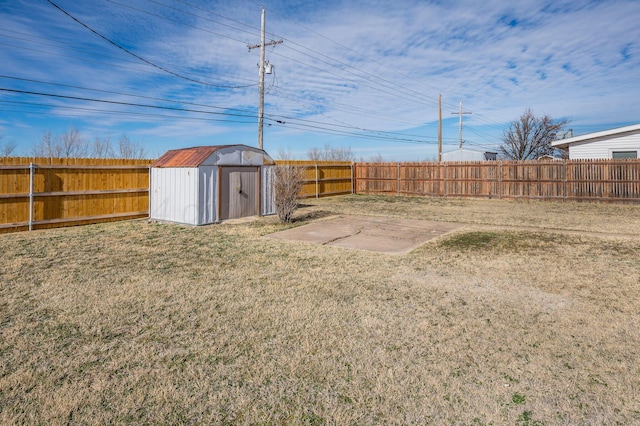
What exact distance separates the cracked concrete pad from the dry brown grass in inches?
37.8

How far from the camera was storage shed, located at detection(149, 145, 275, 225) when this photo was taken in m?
10.7

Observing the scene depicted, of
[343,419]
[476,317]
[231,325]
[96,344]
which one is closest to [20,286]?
[96,344]

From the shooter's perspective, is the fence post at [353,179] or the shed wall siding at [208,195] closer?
the shed wall siding at [208,195]

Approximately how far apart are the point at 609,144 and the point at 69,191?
71.9ft

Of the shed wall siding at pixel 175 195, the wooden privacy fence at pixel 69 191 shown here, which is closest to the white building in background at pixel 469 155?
the shed wall siding at pixel 175 195

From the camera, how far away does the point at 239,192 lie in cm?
1184

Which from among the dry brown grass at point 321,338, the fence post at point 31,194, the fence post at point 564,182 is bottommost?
the dry brown grass at point 321,338

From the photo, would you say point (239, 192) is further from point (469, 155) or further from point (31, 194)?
point (469, 155)

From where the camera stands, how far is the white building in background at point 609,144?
1723 cm

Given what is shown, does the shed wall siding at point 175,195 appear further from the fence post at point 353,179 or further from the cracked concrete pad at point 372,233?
the fence post at point 353,179

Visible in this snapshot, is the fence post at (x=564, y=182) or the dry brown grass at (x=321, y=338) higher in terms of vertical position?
the fence post at (x=564, y=182)

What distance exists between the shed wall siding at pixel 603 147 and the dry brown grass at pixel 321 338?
557 inches

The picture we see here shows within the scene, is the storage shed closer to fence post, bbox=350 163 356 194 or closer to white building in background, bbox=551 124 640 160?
fence post, bbox=350 163 356 194

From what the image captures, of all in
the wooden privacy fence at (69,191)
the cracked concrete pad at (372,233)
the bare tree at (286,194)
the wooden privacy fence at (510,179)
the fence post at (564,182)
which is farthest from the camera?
the fence post at (564,182)
